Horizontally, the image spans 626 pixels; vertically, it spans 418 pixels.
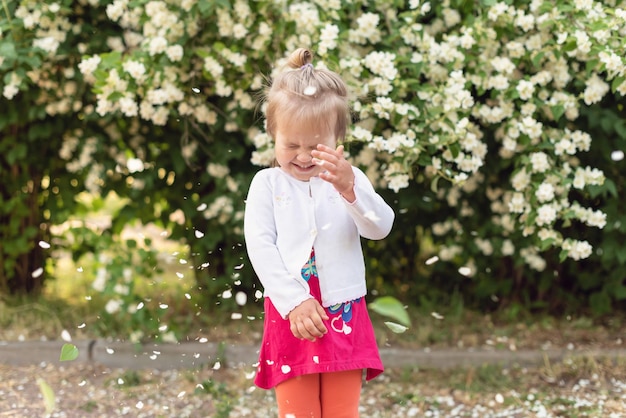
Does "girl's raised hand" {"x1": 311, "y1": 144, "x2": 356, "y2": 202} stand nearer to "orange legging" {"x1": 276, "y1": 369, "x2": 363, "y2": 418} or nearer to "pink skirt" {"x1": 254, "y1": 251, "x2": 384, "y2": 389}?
"pink skirt" {"x1": 254, "y1": 251, "x2": 384, "y2": 389}

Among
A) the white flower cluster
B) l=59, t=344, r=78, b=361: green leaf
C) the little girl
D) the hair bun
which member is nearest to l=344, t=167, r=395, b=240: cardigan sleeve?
the little girl

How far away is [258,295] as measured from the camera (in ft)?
8.61

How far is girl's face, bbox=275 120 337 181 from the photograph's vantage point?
213 cm

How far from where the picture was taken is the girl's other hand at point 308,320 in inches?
82.6

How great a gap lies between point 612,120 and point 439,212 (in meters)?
1.01

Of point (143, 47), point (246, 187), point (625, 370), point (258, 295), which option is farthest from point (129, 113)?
point (625, 370)

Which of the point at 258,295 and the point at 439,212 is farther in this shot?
the point at 439,212

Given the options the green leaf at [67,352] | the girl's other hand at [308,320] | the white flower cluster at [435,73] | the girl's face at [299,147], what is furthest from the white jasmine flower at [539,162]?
the green leaf at [67,352]

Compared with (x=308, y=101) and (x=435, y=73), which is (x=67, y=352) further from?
(x=435, y=73)

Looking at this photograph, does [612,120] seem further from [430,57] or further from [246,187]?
[246,187]

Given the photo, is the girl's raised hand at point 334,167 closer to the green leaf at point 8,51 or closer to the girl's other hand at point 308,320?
the girl's other hand at point 308,320

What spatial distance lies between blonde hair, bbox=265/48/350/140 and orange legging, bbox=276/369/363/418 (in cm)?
66

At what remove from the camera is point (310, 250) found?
219 centimetres

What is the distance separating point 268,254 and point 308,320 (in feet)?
0.68
